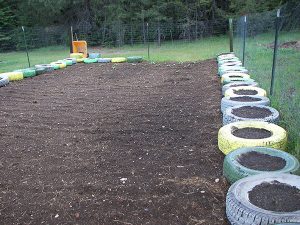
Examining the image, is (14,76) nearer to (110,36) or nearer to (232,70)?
(232,70)

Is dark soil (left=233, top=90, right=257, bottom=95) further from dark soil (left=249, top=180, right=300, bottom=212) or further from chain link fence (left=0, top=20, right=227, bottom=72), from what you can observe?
chain link fence (left=0, top=20, right=227, bottom=72)

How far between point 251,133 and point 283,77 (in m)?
3.08

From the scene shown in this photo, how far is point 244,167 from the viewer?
3.46 m

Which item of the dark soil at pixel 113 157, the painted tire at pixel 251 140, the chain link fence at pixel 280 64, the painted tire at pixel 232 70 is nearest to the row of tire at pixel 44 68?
the dark soil at pixel 113 157

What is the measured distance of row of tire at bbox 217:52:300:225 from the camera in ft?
8.70

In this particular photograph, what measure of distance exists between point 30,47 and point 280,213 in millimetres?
28228

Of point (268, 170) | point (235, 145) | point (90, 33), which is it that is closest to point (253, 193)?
point (268, 170)

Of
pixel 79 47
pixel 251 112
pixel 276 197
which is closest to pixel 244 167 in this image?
pixel 276 197

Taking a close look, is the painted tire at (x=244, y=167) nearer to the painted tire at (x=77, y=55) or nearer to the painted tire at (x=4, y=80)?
the painted tire at (x=4, y=80)

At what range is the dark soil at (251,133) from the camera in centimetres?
424

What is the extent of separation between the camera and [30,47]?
91.2 ft

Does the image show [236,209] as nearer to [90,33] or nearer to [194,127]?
[194,127]

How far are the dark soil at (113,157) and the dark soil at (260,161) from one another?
1.12ft

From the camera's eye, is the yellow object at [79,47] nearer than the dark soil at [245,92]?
No
